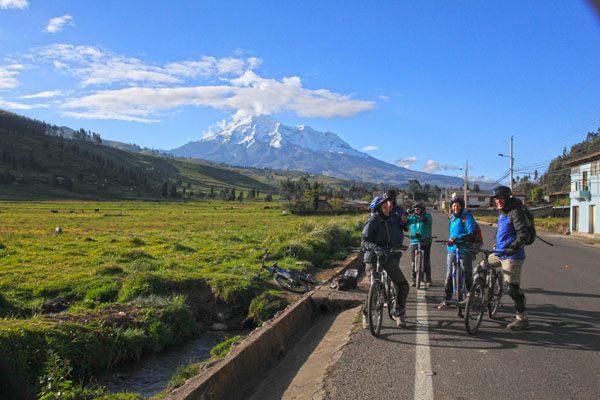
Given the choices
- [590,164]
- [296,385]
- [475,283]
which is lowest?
[296,385]

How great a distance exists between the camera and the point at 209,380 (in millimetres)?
4148

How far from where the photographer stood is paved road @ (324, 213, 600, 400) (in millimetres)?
4133

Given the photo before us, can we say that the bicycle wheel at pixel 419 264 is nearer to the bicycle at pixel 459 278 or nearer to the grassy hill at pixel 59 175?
the bicycle at pixel 459 278

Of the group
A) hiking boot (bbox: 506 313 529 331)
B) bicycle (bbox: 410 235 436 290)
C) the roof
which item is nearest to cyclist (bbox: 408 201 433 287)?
bicycle (bbox: 410 235 436 290)

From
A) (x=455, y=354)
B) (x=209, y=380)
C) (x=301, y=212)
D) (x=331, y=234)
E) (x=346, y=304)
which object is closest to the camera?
(x=209, y=380)

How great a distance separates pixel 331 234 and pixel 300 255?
5121 mm

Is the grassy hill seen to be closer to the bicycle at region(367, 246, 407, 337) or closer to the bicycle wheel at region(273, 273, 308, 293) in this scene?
the bicycle wheel at region(273, 273, 308, 293)

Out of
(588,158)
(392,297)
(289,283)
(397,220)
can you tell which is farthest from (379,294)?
(588,158)

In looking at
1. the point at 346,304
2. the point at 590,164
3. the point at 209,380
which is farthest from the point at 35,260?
the point at 590,164

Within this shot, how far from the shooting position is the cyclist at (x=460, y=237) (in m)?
6.81

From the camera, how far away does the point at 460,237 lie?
22.6 feet

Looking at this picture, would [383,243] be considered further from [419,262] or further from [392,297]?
[419,262]

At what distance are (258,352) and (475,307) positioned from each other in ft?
9.76

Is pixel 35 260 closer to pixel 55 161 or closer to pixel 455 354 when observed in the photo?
pixel 455 354
